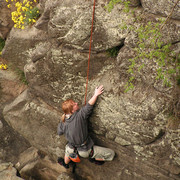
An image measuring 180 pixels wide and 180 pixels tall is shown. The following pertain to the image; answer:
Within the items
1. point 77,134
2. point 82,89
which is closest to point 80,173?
point 77,134

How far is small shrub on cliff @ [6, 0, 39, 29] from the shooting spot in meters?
5.99

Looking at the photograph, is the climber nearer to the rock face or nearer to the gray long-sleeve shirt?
the gray long-sleeve shirt

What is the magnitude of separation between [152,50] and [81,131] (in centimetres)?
253

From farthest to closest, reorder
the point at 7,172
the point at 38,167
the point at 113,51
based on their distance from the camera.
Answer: the point at 38,167, the point at 7,172, the point at 113,51

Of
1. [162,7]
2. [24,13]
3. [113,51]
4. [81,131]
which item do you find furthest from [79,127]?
[24,13]

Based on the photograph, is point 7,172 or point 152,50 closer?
point 152,50

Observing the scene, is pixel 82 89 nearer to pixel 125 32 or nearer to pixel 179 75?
pixel 125 32

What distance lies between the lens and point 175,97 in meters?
4.32

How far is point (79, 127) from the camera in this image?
17.4 feet

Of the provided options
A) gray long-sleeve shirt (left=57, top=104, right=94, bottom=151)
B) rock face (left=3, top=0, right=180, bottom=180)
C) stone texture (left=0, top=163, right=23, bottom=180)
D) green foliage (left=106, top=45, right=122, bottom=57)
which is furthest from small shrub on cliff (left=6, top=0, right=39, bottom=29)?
stone texture (left=0, top=163, right=23, bottom=180)

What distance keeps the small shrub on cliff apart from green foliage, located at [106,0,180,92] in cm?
246

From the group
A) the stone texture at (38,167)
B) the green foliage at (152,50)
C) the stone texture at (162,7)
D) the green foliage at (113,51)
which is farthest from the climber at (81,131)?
the stone texture at (162,7)

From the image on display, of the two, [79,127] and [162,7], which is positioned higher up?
[162,7]

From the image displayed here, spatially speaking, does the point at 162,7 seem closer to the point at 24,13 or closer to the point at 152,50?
the point at 152,50
